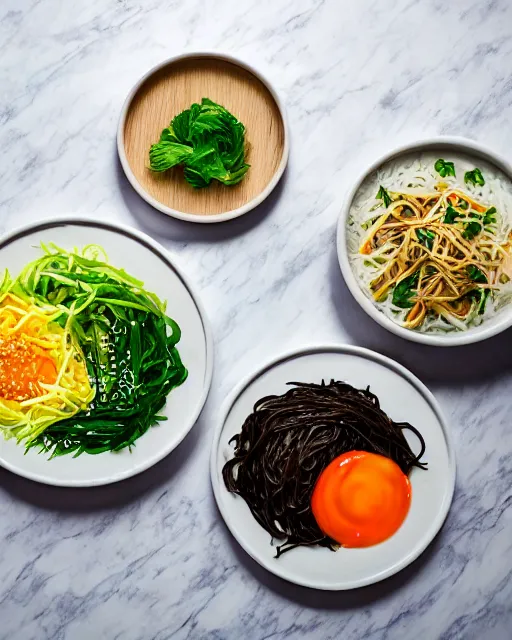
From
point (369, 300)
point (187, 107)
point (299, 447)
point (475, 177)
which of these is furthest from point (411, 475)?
point (187, 107)

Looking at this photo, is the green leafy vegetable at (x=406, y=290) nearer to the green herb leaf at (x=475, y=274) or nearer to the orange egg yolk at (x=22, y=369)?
the green herb leaf at (x=475, y=274)

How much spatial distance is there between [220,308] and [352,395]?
0.53m

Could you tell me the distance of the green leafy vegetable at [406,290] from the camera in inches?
84.1

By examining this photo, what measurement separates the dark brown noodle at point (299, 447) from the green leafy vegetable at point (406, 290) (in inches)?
12.7

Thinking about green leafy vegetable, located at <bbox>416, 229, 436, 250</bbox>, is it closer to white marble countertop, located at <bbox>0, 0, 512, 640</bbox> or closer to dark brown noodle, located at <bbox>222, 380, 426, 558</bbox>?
white marble countertop, located at <bbox>0, 0, 512, 640</bbox>

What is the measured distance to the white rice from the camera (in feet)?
7.06

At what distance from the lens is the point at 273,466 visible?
2223mm

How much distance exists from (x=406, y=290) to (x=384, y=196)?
0.30m

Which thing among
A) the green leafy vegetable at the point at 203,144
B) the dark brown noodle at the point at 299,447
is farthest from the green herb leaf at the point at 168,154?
the dark brown noodle at the point at 299,447

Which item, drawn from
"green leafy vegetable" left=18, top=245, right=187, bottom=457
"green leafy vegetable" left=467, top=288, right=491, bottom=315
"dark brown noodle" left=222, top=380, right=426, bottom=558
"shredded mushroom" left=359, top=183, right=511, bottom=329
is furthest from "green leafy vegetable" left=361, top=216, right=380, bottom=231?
"green leafy vegetable" left=18, top=245, right=187, bottom=457

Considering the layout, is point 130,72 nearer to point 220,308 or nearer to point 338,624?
point 220,308

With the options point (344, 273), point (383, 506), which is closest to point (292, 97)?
point (344, 273)

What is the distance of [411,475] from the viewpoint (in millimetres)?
2242

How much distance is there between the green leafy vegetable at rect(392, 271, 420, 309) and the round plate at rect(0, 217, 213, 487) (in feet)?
1.98
